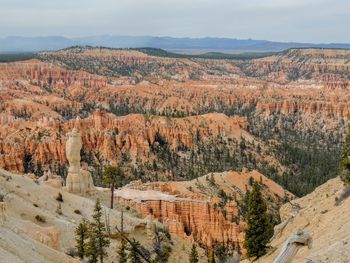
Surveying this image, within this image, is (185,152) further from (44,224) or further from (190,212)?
(44,224)

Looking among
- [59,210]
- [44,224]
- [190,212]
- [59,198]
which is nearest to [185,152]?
[190,212]

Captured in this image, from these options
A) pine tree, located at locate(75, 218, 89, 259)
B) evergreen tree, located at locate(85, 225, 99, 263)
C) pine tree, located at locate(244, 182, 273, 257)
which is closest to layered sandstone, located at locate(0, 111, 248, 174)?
pine tree, located at locate(75, 218, 89, 259)

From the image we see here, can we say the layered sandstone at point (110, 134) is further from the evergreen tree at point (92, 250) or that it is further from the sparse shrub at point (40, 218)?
the evergreen tree at point (92, 250)

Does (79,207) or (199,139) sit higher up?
(79,207)

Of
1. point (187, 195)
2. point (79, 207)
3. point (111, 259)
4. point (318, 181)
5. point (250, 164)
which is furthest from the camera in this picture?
point (250, 164)

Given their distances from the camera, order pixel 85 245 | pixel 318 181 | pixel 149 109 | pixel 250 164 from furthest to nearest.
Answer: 1. pixel 149 109
2. pixel 250 164
3. pixel 318 181
4. pixel 85 245

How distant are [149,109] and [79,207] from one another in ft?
477

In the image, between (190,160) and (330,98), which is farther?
(330,98)

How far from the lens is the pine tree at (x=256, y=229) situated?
30828mm

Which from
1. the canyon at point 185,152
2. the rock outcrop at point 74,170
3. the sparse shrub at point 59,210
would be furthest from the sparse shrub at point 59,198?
the rock outcrop at point 74,170

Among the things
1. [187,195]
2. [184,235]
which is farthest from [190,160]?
[184,235]

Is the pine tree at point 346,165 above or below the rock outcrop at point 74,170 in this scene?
above

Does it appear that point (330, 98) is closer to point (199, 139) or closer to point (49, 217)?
point (199, 139)

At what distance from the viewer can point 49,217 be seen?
33125mm
